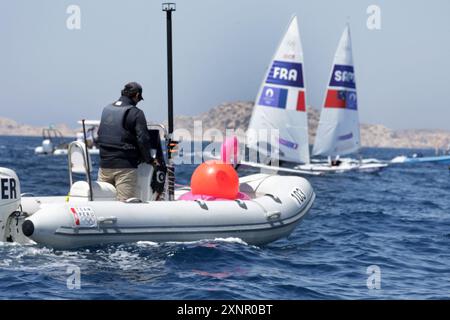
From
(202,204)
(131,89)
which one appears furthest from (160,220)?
(131,89)

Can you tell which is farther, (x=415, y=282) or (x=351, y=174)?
(x=351, y=174)

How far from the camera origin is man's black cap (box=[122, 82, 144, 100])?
31.2ft

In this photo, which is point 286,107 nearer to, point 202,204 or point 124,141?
point 202,204

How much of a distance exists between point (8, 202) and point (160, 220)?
1.85m

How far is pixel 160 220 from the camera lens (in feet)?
30.8

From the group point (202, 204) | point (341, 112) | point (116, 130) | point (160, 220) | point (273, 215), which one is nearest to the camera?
point (160, 220)

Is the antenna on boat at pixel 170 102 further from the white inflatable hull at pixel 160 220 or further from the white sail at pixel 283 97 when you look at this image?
the white sail at pixel 283 97

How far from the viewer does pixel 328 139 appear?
36406 millimetres

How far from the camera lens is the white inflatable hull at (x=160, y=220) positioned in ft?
28.7

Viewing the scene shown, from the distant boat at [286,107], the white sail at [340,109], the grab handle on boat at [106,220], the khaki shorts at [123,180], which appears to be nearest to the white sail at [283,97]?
the distant boat at [286,107]

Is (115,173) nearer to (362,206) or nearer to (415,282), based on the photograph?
(415,282)
